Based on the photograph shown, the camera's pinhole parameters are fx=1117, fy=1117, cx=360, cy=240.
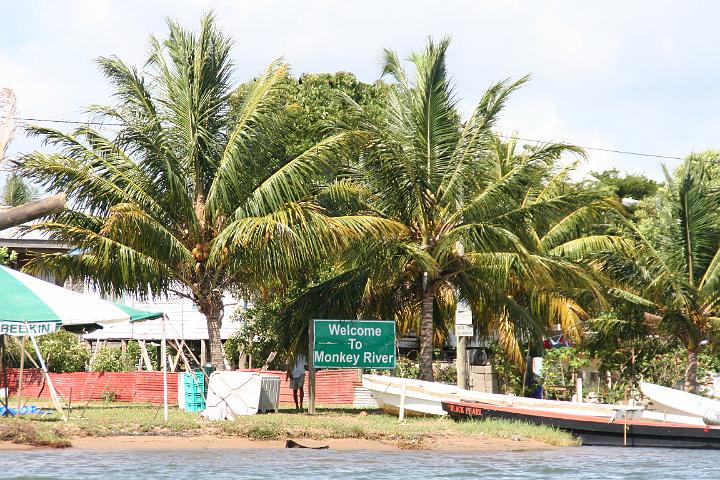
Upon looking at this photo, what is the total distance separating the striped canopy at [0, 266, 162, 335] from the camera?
1931cm

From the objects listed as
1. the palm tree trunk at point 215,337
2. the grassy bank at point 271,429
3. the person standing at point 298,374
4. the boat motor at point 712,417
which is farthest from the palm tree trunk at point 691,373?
the palm tree trunk at point 215,337

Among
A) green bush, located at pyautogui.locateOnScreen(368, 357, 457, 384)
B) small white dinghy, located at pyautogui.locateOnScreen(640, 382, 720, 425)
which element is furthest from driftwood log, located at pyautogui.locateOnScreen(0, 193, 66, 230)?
green bush, located at pyautogui.locateOnScreen(368, 357, 457, 384)

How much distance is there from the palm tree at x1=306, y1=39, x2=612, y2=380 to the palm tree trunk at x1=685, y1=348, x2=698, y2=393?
4311mm

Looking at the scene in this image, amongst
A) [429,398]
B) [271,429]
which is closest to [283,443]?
[271,429]

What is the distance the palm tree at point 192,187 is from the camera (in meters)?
22.7

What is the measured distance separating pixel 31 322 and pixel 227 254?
16.2 ft

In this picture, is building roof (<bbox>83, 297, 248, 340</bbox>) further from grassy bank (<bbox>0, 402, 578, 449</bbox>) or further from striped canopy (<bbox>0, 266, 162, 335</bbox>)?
striped canopy (<bbox>0, 266, 162, 335</bbox>)

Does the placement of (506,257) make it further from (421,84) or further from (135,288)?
(135,288)

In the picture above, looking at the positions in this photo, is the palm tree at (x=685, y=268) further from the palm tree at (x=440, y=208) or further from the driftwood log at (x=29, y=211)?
the driftwood log at (x=29, y=211)

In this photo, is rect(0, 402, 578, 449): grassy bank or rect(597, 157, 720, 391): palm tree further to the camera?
rect(597, 157, 720, 391): palm tree

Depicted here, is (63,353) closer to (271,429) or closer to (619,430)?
(271,429)

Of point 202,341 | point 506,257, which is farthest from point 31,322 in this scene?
point 202,341

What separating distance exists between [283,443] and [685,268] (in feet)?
40.0

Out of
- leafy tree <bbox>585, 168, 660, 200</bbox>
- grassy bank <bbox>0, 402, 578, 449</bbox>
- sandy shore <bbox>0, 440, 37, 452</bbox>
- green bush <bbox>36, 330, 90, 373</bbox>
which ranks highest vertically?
leafy tree <bbox>585, 168, 660, 200</bbox>
